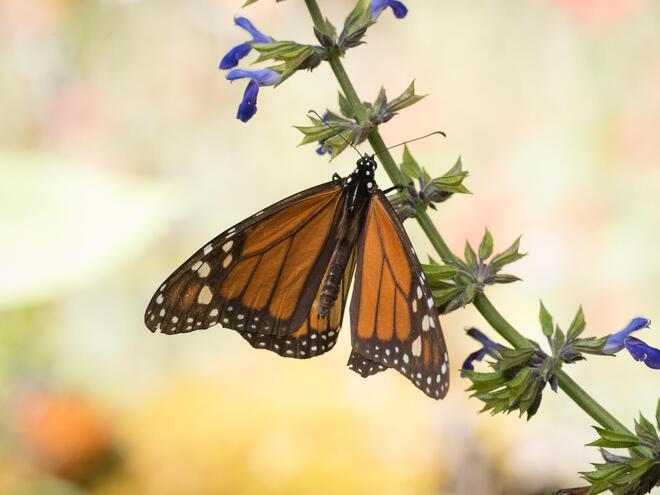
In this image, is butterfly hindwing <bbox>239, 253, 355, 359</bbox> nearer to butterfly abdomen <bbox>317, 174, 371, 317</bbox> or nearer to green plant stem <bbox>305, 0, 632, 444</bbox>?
butterfly abdomen <bbox>317, 174, 371, 317</bbox>

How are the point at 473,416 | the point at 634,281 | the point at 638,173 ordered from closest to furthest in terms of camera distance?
the point at 473,416 → the point at 634,281 → the point at 638,173

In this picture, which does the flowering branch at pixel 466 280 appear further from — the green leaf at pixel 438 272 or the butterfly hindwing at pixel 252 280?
the butterfly hindwing at pixel 252 280

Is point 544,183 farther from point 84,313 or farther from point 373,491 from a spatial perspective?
point 84,313

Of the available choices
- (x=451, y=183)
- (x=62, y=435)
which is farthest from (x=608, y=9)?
(x=62, y=435)

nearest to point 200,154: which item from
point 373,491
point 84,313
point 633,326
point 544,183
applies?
point 84,313

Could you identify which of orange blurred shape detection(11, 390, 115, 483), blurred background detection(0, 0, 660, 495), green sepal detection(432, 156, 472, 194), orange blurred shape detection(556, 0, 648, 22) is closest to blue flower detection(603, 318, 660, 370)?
green sepal detection(432, 156, 472, 194)

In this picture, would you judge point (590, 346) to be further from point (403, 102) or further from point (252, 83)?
point (252, 83)

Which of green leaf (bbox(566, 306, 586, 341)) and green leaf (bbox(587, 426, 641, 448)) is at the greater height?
green leaf (bbox(566, 306, 586, 341))
